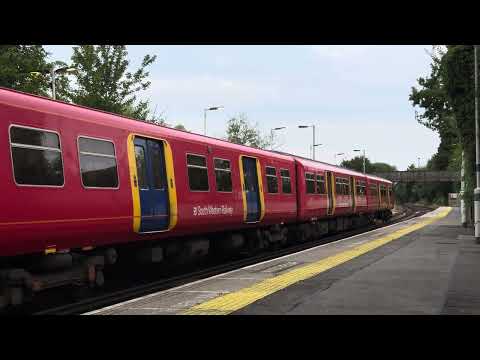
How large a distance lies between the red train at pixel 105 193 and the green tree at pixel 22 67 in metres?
11.4

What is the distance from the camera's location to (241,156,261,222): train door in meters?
15.9

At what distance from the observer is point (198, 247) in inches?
540

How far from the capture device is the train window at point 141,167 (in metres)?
10.8

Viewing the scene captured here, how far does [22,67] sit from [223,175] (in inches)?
522

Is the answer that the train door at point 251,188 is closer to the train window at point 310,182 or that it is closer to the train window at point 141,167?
the train window at point 141,167

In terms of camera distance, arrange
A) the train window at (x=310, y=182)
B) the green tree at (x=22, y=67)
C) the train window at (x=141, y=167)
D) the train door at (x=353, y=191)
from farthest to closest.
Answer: the train door at (x=353, y=191), the green tree at (x=22, y=67), the train window at (x=310, y=182), the train window at (x=141, y=167)

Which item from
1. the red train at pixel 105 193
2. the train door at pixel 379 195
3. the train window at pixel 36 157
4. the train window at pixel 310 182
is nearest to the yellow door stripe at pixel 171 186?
the red train at pixel 105 193

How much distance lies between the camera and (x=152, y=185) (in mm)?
11242

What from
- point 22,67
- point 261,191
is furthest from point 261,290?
point 22,67

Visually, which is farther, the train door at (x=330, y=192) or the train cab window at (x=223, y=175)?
the train door at (x=330, y=192)

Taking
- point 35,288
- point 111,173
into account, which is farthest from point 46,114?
point 35,288

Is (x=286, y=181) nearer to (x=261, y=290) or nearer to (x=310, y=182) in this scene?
(x=310, y=182)

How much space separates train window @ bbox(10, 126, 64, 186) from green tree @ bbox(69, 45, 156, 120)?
18.3 metres
